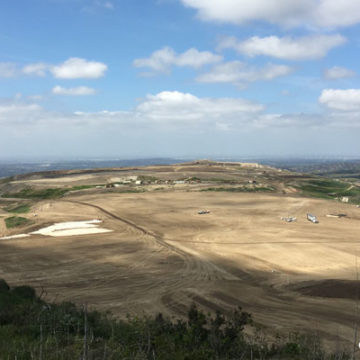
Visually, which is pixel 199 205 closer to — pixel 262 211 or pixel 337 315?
pixel 262 211

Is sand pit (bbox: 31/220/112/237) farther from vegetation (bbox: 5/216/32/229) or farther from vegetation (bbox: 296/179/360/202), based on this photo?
vegetation (bbox: 296/179/360/202)

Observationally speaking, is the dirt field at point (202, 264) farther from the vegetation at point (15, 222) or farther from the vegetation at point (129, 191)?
the vegetation at point (129, 191)

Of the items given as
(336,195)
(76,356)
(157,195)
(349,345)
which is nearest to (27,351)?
(76,356)

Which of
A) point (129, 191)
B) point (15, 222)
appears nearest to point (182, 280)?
point (15, 222)

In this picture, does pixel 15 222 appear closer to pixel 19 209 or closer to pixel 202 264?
pixel 19 209

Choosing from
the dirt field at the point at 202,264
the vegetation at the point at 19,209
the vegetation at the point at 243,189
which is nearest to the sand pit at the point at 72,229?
the dirt field at the point at 202,264

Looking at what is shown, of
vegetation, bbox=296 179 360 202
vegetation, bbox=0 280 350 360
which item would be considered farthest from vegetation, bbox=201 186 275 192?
vegetation, bbox=0 280 350 360
